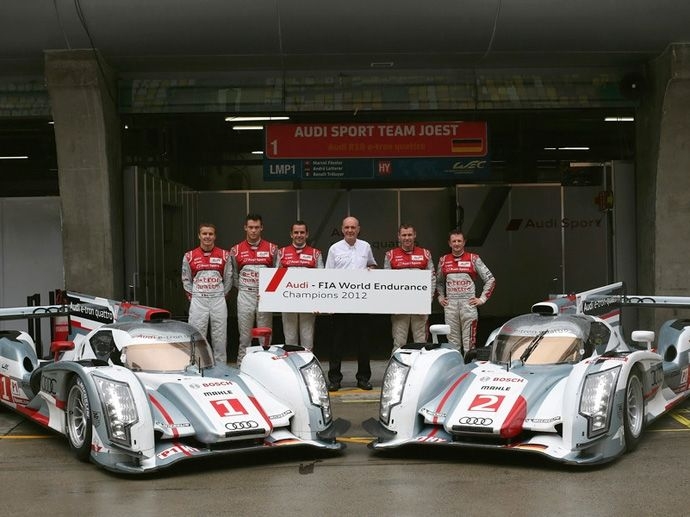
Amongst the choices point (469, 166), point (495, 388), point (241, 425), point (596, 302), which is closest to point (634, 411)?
point (495, 388)

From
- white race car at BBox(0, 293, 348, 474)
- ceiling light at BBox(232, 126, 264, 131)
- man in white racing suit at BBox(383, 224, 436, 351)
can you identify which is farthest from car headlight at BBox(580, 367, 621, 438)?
ceiling light at BBox(232, 126, 264, 131)

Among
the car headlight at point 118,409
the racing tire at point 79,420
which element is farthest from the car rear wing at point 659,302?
the racing tire at point 79,420

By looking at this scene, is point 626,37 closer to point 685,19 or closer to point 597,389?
point 685,19

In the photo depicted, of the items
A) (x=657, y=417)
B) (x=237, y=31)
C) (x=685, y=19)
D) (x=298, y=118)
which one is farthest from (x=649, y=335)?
(x=298, y=118)

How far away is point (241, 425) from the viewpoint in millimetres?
7328

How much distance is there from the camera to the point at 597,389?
24.1ft

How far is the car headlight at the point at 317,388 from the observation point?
7.89 meters

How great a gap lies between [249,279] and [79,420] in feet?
12.2

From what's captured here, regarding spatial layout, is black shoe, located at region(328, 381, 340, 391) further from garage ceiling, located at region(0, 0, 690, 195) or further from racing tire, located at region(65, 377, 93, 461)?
garage ceiling, located at region(0, 0, 690, 195)

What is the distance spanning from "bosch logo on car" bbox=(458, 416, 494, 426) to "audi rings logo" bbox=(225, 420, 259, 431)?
4.94ft

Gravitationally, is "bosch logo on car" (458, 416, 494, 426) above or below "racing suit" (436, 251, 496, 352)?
below

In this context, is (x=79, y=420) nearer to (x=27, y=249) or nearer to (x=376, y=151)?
(x=376, y=151)

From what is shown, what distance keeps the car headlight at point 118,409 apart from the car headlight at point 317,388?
1.43 metres

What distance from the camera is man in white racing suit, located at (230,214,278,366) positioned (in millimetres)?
11336
